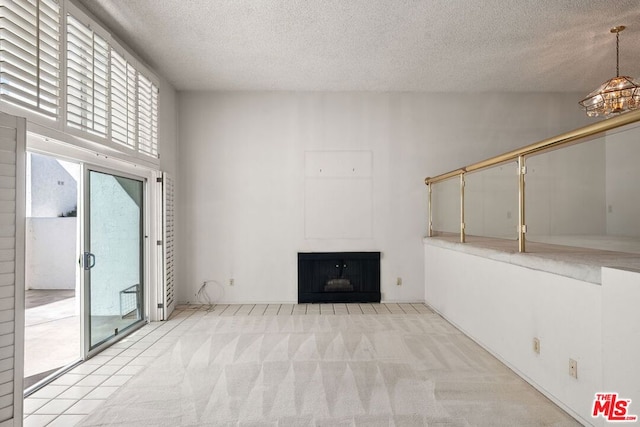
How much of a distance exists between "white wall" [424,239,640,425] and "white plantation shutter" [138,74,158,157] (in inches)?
141

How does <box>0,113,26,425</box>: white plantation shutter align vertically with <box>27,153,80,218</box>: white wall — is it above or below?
below

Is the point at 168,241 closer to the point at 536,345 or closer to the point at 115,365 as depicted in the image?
the point at 115,365

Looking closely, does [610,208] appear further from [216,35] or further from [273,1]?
[216,35]

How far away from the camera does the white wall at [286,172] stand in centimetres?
516

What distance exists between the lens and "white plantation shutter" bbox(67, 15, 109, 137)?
2.72m

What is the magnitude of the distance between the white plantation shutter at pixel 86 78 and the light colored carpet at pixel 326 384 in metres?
2.02

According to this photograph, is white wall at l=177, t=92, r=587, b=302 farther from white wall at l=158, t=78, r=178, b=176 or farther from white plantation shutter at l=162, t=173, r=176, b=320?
white plantation shutter at l=162, t=173, r=176, b=320

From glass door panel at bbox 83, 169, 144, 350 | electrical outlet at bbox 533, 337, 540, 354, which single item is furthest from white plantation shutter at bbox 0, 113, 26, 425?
electrical outlet at bbox 533, 337, 540, 354

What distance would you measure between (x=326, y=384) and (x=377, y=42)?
3.14 metres

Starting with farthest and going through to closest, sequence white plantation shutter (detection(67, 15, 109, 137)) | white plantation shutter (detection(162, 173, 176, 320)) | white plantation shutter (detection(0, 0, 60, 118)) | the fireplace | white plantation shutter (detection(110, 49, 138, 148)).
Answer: the fireplace, white plantation shutter (detection(162, 173, 176, 320)), white plantation shutter (detection(110, 49, 138, 148)), white plantation shutter (detection(67, 15, 109, 137)), white plantation shutter (detection(0, 0, 60, 118))

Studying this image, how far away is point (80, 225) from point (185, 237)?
2.05m

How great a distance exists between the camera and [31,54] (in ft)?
7.41

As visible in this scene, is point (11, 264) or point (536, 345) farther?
point (536, 345)

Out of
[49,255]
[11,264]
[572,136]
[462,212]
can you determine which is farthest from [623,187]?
[49,255]
